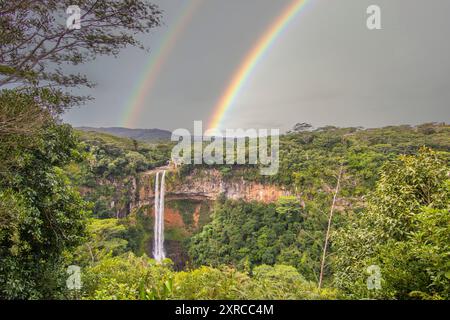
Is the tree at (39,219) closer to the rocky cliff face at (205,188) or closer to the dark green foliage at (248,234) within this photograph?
the dark green foliage at (248,234)

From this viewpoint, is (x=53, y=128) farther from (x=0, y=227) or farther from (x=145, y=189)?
(x=145, y=189)

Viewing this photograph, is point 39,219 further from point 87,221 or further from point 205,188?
point 205,188

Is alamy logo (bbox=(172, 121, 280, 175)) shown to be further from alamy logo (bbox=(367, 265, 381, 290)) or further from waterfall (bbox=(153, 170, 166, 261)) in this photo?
alamy logo (bbox=(367, 265, 381, 290))

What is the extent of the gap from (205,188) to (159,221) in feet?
21.3

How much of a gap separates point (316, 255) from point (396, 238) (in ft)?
51.5

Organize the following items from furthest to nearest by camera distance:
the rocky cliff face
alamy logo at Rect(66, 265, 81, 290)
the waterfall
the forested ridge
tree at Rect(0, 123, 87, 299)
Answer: the waterfall < the rocky cliff face < alamy logo at Rect(66, 265, 81, 290) < tree at Rect(0, 123, 87, 299) < the forested ridge

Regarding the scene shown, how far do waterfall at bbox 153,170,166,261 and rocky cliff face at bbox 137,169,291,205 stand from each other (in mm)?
681

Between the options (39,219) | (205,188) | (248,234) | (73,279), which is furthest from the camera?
(205,188)

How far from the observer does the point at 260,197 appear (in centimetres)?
2984

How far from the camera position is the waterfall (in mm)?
32969

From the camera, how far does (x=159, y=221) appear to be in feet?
114

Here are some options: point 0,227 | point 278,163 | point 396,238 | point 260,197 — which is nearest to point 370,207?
point 396,238

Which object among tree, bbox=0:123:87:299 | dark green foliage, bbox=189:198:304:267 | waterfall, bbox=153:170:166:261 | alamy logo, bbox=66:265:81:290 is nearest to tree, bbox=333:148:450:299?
alamy logo, bbox=66:265:81:290

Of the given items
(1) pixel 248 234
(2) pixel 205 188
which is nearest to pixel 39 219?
(1) pixel 248 234
